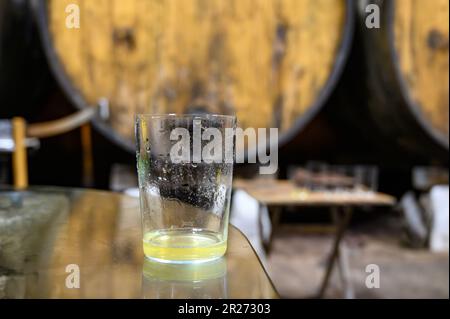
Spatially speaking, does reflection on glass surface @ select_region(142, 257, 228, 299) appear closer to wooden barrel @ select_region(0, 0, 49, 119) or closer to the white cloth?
wooden barrel @ select_region(0, 0, 49, 119)

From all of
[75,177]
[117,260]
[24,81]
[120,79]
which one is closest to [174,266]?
[117,260]

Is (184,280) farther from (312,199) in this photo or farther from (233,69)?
(312,199)

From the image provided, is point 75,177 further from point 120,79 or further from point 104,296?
point 104,296

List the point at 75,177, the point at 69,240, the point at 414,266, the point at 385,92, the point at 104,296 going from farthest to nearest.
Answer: the point at 414,266, the point at 75,177, the point at 385,92, the point at 69,240, the point at 104,296

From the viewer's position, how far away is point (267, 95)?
142 centimetres

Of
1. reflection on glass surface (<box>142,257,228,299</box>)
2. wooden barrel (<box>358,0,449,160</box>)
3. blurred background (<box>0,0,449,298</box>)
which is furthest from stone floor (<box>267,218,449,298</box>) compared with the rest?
reflection on glass surface (<box>142,257,228,299</box>)

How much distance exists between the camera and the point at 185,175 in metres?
0.39

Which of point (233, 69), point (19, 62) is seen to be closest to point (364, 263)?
point (233, 69)

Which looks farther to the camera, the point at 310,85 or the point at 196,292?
A: the point at 310,85

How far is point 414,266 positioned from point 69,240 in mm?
1672

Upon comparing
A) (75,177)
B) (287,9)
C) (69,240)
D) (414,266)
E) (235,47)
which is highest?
(287,9)

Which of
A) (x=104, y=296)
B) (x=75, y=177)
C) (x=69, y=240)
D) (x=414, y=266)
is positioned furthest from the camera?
(x=414, y=266)

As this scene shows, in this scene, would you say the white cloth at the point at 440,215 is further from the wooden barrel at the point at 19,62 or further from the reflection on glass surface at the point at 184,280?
the reflection on glass surface at the point at 184,280

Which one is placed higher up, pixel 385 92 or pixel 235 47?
pixel 235 47
